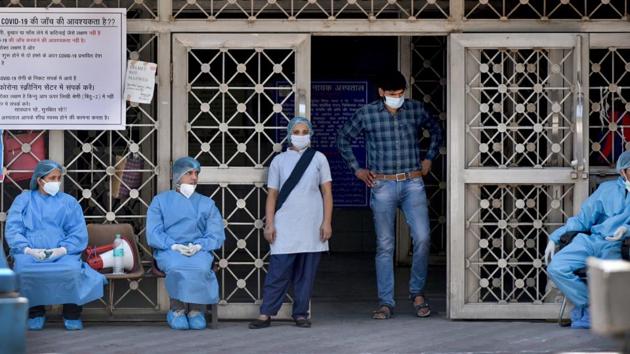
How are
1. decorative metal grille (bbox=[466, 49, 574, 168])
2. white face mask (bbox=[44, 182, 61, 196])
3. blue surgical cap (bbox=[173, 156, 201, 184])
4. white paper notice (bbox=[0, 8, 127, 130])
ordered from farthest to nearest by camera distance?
decorative metal grille (bbox=[466, 49, 574, 168]) → white paper notice (bbox=[0, 8, 127, 130]) → blue surgical cap (bbox=[173, 156, 201, 184]) → white face mask (bbox=[44, 182, 61, 196])

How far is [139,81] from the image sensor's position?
34.0ft

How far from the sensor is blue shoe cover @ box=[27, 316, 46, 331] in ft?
32.9

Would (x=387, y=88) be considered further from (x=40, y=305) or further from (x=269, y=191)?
(x=40, y=305)

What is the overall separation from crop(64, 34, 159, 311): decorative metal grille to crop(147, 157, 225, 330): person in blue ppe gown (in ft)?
1.06

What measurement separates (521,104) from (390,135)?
3.30 ft

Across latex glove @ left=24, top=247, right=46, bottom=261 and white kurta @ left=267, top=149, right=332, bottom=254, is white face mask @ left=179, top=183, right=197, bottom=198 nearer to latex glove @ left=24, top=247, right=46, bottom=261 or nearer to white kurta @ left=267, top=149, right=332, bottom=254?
white kurta @ left=267, top=149, right=332, bottom=254

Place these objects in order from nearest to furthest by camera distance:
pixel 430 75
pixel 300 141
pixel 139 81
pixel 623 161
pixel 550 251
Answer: pixel 623 161, pixel 550 251, pixel 300 141, pixel 139 81, pixel 430 75

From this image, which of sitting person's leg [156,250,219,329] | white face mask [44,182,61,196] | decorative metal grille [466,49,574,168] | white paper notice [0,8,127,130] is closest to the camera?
sitting person's leg [156,250,219,329]

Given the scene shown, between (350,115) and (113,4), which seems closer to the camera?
(113,4)

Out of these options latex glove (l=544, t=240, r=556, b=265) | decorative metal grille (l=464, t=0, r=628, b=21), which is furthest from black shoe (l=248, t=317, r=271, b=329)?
decorative metal grille (l=464, t=0, r=628, b=21)

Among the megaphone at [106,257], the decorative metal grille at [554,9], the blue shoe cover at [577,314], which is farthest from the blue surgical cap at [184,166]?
the blue shoe cover at [577,314]

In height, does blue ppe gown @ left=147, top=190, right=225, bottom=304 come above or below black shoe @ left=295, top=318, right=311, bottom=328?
above

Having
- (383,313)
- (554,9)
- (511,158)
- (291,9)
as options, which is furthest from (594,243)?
(291,9)

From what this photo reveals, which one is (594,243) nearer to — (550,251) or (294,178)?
(550,251)
